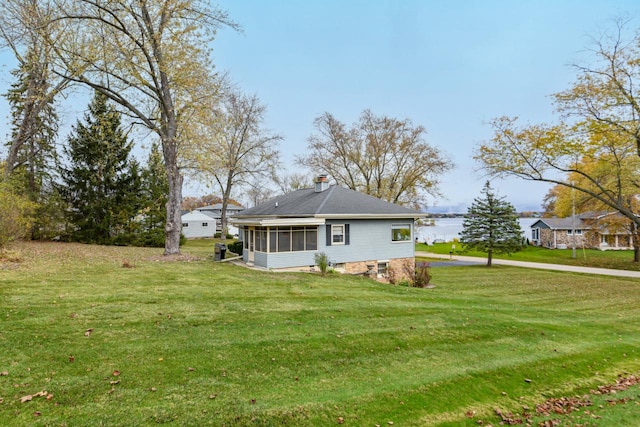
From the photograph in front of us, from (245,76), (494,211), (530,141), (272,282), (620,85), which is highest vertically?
(245,76)

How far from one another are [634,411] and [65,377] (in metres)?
7.49

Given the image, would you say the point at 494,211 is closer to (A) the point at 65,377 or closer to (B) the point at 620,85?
(B) the point at 620,85

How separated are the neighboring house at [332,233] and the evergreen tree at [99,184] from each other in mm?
12165

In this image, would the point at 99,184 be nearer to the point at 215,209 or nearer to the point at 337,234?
the point at 337,234

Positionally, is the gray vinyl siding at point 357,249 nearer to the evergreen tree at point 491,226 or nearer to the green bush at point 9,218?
the green bush at point 9,218

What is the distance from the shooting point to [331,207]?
55.9ft

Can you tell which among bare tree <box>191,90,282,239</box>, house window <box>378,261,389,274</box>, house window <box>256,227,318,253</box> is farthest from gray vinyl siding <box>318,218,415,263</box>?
bare tree <box>191,90,282,239</box>

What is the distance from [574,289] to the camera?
15.8 metres

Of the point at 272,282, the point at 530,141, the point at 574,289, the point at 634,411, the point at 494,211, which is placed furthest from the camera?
the point at 494,211

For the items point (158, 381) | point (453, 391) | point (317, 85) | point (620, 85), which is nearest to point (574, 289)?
point (620, 85)

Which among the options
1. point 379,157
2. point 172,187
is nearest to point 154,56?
point 172,187

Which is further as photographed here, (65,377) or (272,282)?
(272,282)

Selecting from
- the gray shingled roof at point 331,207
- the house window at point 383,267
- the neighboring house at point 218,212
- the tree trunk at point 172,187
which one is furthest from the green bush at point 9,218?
the neighboring house at point 218,212

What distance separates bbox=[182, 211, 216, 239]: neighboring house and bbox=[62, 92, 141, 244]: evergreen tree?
15.2 meters
